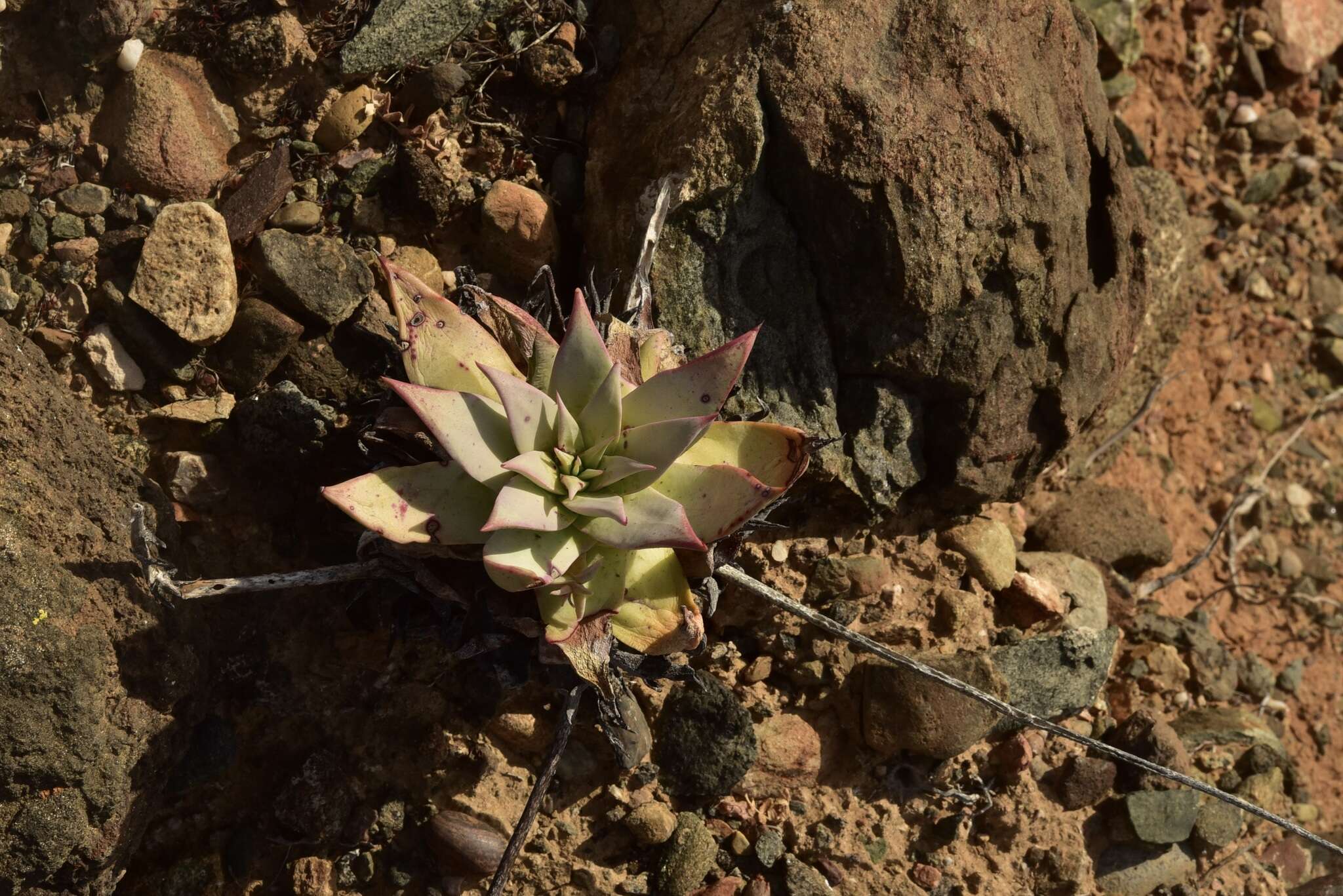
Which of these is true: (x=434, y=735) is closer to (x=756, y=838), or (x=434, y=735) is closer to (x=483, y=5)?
(x=756, y=838)

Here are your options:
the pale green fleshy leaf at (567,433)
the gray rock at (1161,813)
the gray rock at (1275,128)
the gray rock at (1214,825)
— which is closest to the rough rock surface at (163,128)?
the pale green fleshy leaf at (567,433)

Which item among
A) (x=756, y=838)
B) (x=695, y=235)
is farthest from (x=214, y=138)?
(x=756, y=838)

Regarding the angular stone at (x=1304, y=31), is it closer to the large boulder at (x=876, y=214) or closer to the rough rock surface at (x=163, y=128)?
the large boulder at (x=876, y=214)

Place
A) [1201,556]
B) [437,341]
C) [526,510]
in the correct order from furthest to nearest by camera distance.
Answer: [1201,556]
[437,341]
[526,510]

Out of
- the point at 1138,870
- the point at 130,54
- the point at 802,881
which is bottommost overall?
the point at 1138,870

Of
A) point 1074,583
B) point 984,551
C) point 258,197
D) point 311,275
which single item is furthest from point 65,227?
point 1074,583

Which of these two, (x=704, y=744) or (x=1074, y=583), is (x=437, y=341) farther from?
(x=1074, y=583)
